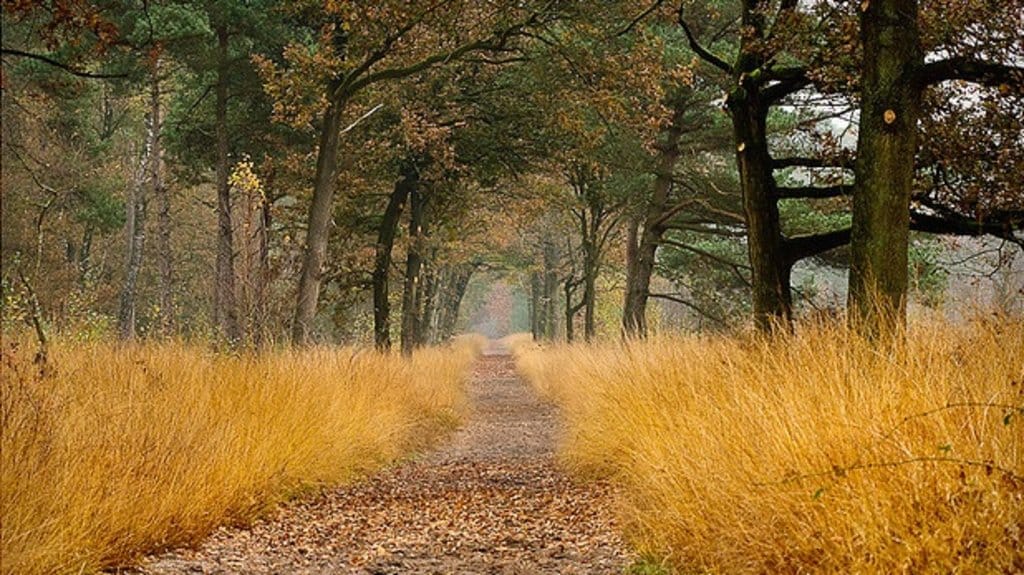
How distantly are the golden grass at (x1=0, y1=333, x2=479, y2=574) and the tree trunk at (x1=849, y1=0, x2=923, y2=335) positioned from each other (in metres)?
4.83

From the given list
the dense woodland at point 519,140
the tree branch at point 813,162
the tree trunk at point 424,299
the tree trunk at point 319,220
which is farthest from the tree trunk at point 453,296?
the tree branch at point 813,162

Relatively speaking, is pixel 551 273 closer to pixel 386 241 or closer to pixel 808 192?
pixel 386 241

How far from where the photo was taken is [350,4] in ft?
35.1

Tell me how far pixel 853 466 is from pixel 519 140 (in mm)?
16078

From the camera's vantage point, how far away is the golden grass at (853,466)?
361 centimetres

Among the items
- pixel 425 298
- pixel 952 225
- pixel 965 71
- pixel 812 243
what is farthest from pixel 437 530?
pixel 425 298

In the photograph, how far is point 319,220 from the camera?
13.7m

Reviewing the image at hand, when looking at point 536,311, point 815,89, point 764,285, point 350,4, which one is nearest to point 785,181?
point 815,89

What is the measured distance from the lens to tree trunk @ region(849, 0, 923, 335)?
7.42 m

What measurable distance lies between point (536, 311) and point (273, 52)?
3477 centimetres

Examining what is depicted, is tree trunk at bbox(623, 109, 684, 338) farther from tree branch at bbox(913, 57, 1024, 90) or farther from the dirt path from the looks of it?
tree branch at bbox(913, 57, 1024, 90)

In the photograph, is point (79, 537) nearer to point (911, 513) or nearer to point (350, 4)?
point (911, 513)

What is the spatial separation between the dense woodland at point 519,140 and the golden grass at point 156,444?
76 cm

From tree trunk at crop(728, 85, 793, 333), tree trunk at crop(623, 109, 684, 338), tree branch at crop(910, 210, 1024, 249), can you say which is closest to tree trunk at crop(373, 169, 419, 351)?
tree trunk at crop(623, 109, 684, 338)
